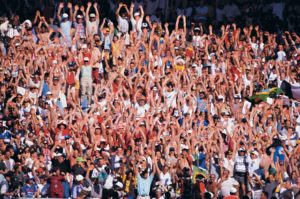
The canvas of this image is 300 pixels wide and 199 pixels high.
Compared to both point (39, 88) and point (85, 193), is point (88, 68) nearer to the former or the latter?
point (39, 88)

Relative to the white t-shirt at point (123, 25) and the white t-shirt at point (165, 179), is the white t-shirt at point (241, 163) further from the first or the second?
the white t-shirt at point (123, 25)

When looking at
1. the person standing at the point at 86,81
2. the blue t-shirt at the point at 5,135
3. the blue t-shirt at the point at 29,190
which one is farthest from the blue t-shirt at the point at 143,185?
the person standing at the point at 86,81

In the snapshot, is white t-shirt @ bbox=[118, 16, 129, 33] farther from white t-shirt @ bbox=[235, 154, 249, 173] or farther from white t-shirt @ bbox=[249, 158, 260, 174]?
white t-shirt @ bbox=[249, 158, 260, 174]

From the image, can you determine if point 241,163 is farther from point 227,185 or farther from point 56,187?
point 56,187

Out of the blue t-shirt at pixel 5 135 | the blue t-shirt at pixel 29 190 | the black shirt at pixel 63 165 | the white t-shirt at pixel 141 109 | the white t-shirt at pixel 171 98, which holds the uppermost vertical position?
the white t-shirt at pixel 171 98

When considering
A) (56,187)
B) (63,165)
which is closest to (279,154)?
(63,165)

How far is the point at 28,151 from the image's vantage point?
92.1ft

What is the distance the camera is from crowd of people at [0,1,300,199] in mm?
27359

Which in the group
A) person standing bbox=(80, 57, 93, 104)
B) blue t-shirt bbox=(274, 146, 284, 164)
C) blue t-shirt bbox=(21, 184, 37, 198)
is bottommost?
blue t-shirt bbox=(21, 184, 37, 198)

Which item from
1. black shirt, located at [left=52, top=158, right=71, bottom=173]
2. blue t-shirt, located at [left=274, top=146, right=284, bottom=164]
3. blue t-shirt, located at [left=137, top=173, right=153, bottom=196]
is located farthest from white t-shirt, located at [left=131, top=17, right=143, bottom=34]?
blue t-shirt, located at [left=137, top=173, right=153, bottom=196]

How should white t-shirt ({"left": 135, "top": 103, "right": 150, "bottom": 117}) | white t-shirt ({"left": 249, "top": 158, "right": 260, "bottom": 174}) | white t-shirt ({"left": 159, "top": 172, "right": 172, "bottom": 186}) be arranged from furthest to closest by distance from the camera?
white t-shirt ({"left": 135, "top": 103, "right": 150, "bottom": 117}), white t-shirt ({"left": 249, "top": 158, "right": 260, "bottom": 174}), white t-shirt ({"left": 159, "top": 172, "right": 172, "bottom": 186})

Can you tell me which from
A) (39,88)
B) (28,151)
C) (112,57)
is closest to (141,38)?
(112,57)

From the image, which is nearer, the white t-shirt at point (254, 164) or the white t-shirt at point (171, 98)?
the white t-shirt at point (254, 164)

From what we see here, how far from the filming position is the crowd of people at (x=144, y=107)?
2736cm
